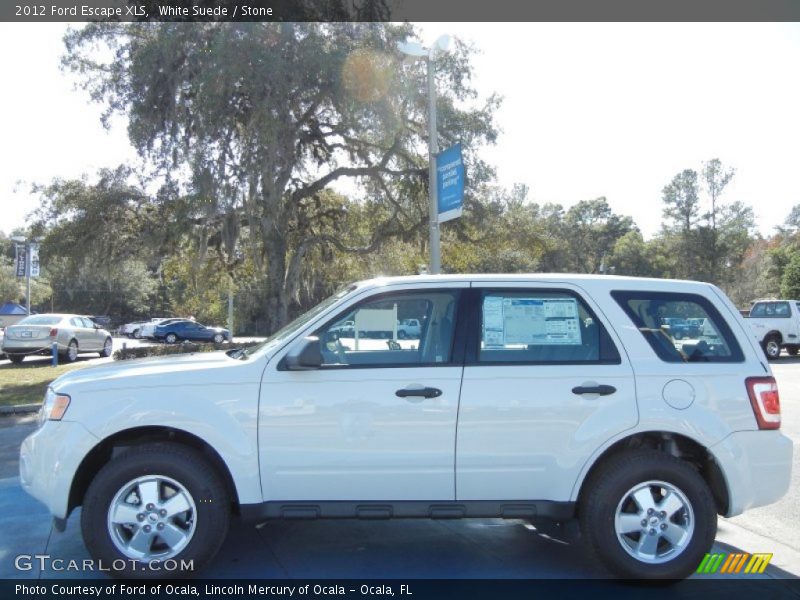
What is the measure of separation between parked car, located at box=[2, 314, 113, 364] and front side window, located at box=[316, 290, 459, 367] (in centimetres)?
1880

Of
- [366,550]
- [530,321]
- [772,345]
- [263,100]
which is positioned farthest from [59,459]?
[772,345]

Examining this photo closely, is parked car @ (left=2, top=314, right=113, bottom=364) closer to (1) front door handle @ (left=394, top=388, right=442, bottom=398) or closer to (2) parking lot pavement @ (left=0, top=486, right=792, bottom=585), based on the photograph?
(2) parking lot pavement @ (left=0, top=486, right=792, bottom=585)

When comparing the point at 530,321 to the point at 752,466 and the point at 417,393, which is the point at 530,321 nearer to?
the point at 417,393

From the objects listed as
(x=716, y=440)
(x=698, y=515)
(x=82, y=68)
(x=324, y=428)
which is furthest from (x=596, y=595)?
(x=82, y=68)

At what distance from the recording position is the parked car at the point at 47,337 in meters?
20.6

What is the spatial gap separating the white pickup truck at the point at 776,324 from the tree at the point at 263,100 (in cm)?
1161

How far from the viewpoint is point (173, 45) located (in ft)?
52.7

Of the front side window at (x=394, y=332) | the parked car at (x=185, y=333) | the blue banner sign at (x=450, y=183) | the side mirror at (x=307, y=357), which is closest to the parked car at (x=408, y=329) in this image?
the front side window at (x=394, y=332)

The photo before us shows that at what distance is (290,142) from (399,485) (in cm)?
1409

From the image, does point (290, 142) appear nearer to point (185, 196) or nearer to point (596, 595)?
point (185, 196)

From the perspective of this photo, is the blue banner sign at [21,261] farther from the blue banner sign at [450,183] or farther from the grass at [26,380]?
the blue banner sign at [450,183]

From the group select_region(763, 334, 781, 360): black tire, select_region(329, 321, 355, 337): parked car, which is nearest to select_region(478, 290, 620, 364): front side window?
select_region(329, 321, 355, 337): parked car

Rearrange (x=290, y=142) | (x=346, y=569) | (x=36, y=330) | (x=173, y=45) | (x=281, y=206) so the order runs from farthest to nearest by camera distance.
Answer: (x=36, y=330), (x=281, y=206), (x=290, y=142), (x=173, y=45), (x=346, y=569)

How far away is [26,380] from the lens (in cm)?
1612
